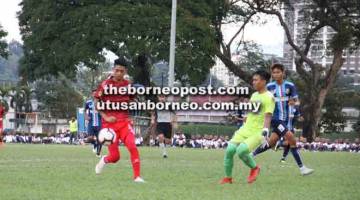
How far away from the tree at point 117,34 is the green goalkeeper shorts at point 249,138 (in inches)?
1382

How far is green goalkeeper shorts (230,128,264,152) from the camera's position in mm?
13203

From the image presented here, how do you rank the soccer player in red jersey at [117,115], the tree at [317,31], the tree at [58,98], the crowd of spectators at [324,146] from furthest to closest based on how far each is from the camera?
the tree at [58,98] → the tree at [317,31] → the crowd of spectators at [324,146] → the soccer player in red jersey at [117,115]

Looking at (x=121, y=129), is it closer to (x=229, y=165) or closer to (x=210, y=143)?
(x=229, y=165)

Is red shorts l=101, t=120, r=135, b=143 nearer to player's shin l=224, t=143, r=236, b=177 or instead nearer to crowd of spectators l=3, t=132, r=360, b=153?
player's shin l=224, t=143, r=236, b=177

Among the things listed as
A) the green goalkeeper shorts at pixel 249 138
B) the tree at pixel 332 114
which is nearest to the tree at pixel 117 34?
the green goalkeeper shorts at pixel 249 138

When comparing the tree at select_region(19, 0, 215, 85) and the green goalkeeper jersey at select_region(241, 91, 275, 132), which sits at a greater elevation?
the tree at select_region(19, 0, 215, 85)

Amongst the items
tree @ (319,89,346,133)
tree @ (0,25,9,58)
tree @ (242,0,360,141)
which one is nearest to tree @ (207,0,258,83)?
tree @ (242,0,360,141)

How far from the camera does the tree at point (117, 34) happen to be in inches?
1927

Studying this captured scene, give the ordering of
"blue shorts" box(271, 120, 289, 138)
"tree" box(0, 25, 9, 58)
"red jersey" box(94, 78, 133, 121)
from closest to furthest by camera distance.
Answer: "red jersey" box(94, 78, 133, 121)
"blue shorts" box(271, 120, 289, 138)
"tree" box(0, 25, 9, 58)

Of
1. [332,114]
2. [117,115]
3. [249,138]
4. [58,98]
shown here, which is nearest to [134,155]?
[117,115]

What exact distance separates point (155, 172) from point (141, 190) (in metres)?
4.78

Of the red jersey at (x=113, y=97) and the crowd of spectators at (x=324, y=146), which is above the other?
the red jersey at (x=113, y=97)

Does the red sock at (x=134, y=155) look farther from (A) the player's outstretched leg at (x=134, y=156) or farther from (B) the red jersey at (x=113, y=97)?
(B) the red jersey at (x=113, y=97)

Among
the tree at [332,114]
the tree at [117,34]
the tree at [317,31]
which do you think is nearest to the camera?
the tree at [117,34]
